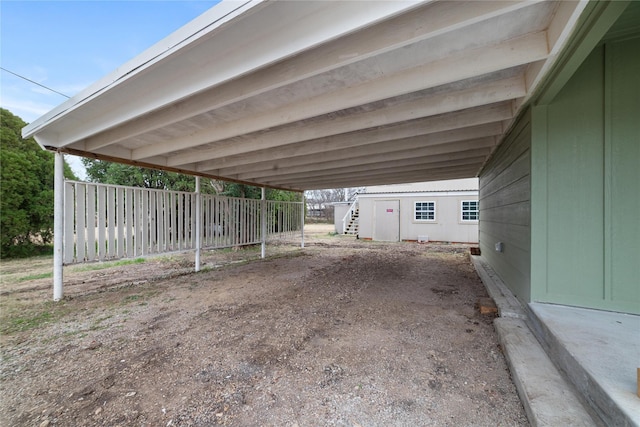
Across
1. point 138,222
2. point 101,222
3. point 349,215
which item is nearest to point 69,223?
point 101,222

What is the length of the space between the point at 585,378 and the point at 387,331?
1545 mm

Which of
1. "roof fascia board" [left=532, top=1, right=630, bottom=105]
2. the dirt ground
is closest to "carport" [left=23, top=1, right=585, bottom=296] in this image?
"roof fascia board" [left=532, top=1, right=630, bottom=105]

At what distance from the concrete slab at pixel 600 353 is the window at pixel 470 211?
9715 mm

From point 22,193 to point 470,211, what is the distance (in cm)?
1575

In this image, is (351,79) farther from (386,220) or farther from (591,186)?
(386,220)

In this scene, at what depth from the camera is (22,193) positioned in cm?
706

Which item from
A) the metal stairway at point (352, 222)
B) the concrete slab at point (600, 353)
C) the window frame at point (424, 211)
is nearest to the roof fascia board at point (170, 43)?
the concrete slab at point (600, 353)

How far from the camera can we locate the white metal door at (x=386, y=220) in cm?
1231

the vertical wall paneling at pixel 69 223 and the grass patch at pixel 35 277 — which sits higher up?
the vertical wall paneling at pixel 69 223

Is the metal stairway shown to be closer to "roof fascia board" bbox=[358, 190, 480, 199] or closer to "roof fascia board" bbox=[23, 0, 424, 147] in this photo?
"roof fascia board" bbox=[358, 190, 480, 199]

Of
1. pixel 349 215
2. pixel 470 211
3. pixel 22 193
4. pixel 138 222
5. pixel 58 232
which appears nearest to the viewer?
pixel 58 232

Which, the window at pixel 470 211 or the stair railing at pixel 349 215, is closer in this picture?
the window at pixel 470 211

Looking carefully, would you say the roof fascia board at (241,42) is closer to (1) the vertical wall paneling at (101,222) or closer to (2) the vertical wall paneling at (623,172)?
(1) the vertical wall paneling at (101,222)

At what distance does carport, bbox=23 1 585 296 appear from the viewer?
5.32 ft
